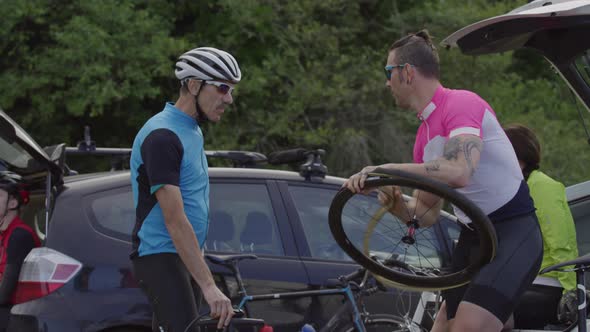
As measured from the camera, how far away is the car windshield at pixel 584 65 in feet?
15.1

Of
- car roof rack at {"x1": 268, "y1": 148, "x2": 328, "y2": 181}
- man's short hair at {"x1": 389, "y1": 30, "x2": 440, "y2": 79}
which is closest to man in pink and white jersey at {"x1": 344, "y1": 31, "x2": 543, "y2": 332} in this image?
man's short hair at {"x1": 389, "y1": 30, "x2": 440, "y2": 79}

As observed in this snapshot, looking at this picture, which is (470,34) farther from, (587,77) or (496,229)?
(496,229)

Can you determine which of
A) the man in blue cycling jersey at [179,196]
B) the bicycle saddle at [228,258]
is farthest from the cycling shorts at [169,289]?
the bicycle saddle at [228,258]

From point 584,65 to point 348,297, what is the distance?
85.4 inches

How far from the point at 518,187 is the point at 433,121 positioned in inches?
18.6

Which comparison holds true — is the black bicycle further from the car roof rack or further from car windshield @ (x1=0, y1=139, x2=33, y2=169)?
car windshield @ (x1=0, y1=139, x2=33, y2=169)

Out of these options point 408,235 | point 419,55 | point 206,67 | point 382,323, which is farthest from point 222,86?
point 382,323

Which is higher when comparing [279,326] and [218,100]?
[218,100]

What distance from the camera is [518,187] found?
446 cm

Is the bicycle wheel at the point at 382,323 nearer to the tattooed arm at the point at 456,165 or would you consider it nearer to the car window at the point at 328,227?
the car window at the point at 328,227

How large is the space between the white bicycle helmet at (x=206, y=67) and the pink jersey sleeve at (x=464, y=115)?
1108 mm

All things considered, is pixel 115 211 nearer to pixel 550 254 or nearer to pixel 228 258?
pixel 228 258

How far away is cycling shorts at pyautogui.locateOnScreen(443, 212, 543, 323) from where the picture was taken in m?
4.28

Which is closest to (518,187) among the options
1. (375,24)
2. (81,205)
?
(81,205)
